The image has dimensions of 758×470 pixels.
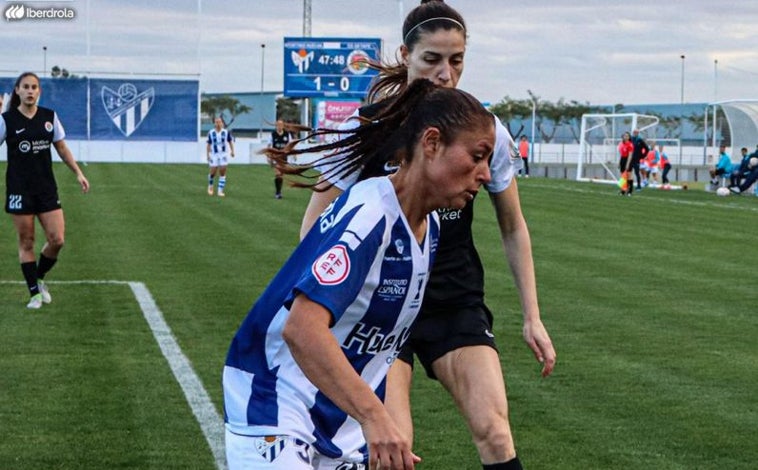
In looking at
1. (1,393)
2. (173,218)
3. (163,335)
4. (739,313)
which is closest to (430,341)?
(1,393)

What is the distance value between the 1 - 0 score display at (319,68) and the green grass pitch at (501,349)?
33.4 m

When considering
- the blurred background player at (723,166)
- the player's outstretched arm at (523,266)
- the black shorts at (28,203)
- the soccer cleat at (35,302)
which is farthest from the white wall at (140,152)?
the player's outstretched arm at (523,266)

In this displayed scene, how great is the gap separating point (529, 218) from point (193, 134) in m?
41.9

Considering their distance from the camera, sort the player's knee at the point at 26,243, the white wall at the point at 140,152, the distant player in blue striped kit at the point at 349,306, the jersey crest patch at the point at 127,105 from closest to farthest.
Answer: the distant player in blue striped kit at the point at 349,306 → the player's knee at the point at 26,243 → the white wall at the point at 140,152 → the jersey crest patch at the point at 127,105

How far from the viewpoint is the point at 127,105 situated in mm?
66812

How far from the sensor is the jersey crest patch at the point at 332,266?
11.2ft

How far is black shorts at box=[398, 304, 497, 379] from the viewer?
513 centimetres

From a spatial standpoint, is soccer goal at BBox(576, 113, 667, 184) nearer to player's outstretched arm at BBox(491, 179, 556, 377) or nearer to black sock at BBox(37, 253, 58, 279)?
black sock at BBox(37, 253, 58, 279)

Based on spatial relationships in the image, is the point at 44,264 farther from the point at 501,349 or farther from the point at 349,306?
the point at 349,306

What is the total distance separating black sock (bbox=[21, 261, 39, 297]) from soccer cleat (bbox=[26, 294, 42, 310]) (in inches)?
1.7

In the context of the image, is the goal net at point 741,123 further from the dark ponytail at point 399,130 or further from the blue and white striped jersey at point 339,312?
the blue and white striped jersey at point 339,312

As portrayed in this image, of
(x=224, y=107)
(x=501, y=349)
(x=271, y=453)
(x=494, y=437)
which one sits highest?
(x=224, y=107)

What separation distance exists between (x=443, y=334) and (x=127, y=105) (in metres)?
63.2

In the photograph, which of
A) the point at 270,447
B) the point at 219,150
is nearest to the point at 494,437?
the point at 270,447
